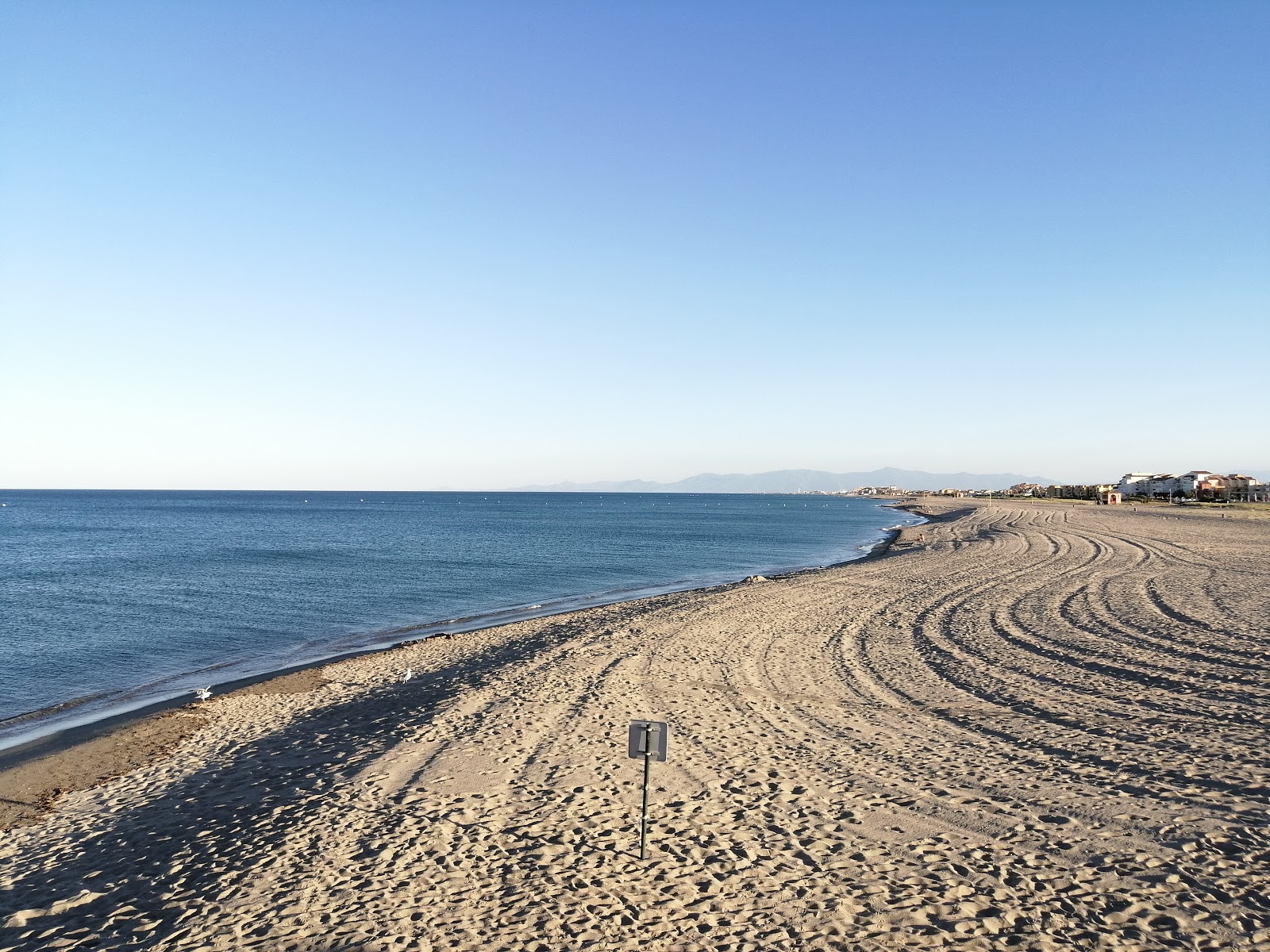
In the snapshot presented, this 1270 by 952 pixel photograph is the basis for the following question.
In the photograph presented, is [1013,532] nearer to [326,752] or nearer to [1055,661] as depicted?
[1055,661]

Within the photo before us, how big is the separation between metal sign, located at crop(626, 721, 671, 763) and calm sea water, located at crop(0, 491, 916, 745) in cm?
1530

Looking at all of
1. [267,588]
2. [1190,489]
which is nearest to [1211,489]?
[1190,489]

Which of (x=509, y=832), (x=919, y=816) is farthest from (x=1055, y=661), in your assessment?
(x=509, y=832)

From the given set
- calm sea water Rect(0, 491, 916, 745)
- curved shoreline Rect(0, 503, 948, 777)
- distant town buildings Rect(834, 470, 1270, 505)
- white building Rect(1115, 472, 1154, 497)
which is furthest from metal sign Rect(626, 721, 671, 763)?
white building Rect(1115, 472, 1154, 497)

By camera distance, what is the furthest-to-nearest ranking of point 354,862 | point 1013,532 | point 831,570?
point 1013,532 → point 831,570 → point 354,862

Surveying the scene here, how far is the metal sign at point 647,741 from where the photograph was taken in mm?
7414

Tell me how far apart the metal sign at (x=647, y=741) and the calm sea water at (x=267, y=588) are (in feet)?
50.2

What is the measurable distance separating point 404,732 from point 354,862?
508 cm

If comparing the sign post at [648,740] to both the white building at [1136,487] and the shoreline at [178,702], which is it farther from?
the white building at [1136,487]

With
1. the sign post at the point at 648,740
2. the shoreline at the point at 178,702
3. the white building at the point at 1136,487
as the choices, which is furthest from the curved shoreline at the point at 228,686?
the white building at the point at 1136,487

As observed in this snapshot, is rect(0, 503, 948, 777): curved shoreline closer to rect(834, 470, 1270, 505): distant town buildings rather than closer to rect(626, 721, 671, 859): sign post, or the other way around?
rect(626, 721, 671, 859): sign post

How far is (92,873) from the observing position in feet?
27.2

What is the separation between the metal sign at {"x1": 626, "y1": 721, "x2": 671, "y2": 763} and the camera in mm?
7414

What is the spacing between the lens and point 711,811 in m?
8.86
